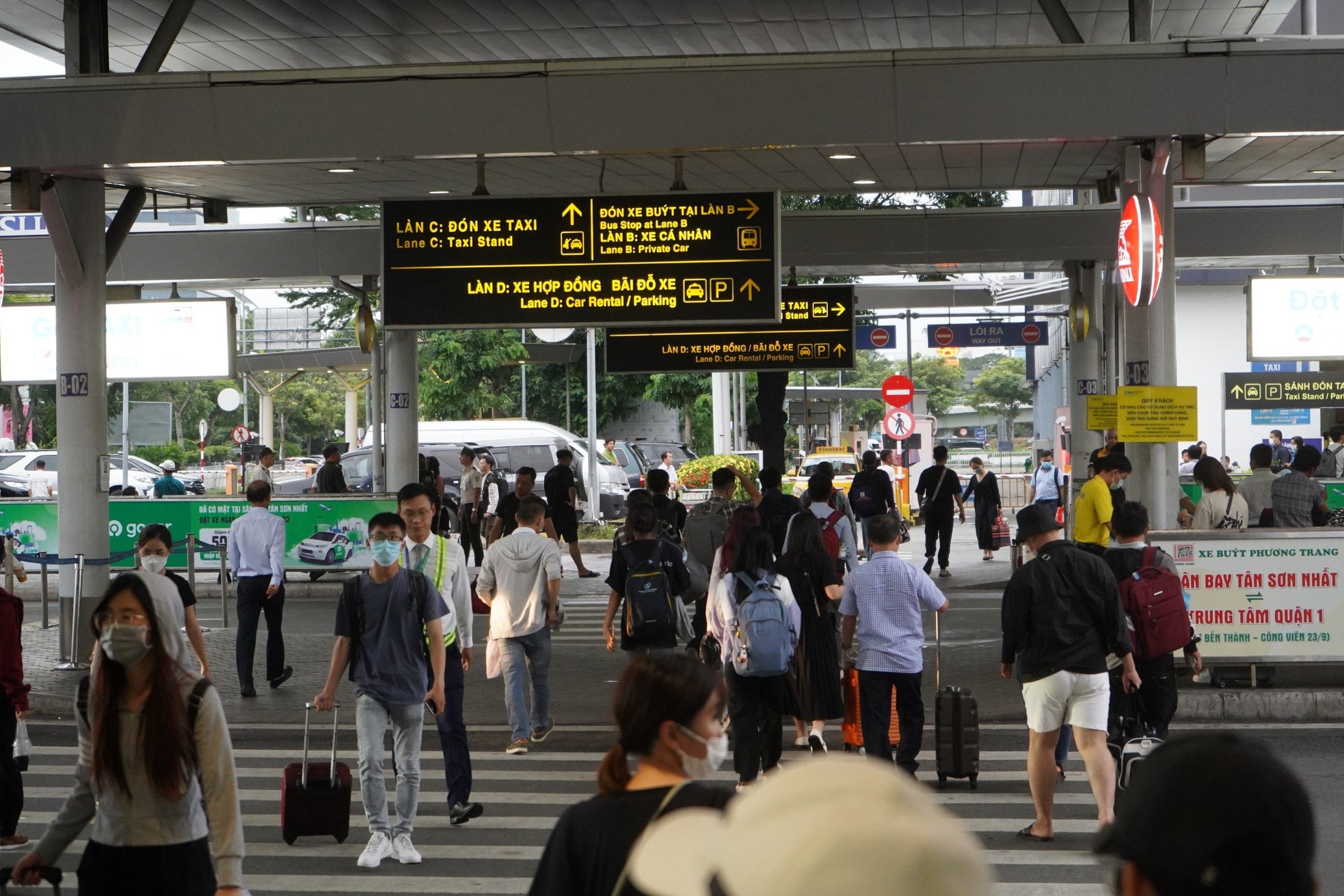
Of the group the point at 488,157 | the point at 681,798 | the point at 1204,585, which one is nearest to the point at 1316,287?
the point at 1204,585

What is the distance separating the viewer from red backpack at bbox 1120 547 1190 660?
8164 millimetres

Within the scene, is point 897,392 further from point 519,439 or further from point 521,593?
point 521,593

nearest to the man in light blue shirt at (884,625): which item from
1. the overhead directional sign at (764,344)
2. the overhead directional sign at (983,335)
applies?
the overhead directional sign at (764,344)

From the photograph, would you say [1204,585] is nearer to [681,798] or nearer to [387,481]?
[681,798]

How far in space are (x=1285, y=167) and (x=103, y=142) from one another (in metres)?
10.1

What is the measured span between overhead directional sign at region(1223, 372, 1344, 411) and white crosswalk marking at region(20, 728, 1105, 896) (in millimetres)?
27889

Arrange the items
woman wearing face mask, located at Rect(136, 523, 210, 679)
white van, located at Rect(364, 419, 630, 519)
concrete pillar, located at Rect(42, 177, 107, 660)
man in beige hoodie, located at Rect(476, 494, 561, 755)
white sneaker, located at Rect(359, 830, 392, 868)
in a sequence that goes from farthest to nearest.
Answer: white van, located at Rect(364, 419, 630, 519)
concrete pillar, located at Rect(42, 177, 107, 660)
man in beige hoodie, located at Rect(476, 494, 561, 755)
woman wearing face mask, located at Rect(136, 523, 210, 679)
white sneaker, located at Rect(359, 830, 392, 868)

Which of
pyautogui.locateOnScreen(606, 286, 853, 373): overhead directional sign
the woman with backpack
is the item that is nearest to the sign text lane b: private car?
the woman with backpack

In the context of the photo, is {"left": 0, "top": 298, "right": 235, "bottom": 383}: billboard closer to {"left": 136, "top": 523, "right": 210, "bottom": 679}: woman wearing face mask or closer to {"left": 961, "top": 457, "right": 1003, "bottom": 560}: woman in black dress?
{"left": 136, "top": 523, "right": 210, "bottom": 679}: woman wearing face mask

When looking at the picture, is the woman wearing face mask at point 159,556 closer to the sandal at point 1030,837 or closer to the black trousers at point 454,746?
the black trousers at point 454,746

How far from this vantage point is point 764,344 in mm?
18547

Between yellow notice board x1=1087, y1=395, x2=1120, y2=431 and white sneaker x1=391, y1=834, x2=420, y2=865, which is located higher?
yellow notice board x1=1087, y1=395, x2=1120, y2=431

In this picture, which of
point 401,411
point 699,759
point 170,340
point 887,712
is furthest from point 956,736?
point 401,411

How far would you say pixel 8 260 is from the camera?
1844 cm
